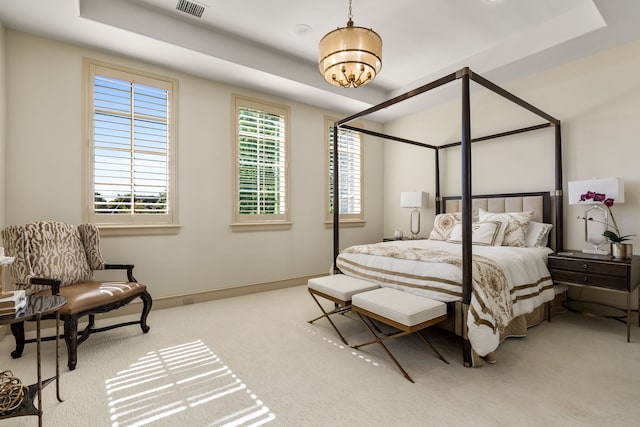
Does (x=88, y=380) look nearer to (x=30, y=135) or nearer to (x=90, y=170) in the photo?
(x=90, y=170)

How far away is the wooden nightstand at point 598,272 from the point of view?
8.68 feet

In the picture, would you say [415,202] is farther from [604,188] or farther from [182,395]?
[182,395]

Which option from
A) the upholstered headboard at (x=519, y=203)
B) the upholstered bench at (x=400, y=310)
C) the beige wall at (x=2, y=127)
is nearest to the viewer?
the upholstered bench at (x=400, y=310)

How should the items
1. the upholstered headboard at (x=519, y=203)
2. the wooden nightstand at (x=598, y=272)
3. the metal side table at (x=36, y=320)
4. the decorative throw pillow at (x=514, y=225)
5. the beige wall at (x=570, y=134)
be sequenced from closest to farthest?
the metal side table at (x=36, y=320) < the wooden nightstand at (x=598, y=272) < the beige wall at (x=570, y=134) < the decorative throw pillow at (x=514, y=225) < the upholstered headboard at (x=519, y=203)

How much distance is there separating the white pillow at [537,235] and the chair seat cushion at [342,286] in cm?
200

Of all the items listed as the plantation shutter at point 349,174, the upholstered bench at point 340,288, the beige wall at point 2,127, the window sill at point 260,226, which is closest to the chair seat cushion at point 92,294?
the beige wall at point 2,127

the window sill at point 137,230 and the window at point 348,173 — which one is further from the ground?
the window at point 348,173

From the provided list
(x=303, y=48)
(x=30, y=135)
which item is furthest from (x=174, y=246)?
(x=303, y=48)

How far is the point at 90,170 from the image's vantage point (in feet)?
10.5

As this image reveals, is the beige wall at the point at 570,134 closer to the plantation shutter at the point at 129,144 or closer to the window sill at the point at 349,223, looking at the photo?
the window sill at the point at 349,223

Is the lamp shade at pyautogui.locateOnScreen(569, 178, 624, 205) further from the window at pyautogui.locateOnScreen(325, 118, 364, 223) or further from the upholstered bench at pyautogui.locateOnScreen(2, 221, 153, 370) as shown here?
the upholstered bench at pyautogui.locateOnScreen(2, 221, 153, 370)

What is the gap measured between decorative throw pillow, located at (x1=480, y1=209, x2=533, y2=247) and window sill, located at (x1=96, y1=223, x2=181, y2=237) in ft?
12.7

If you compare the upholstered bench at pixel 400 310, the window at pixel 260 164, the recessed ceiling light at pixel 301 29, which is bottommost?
the upholstered bench at pixel 400 310

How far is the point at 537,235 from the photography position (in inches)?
137
